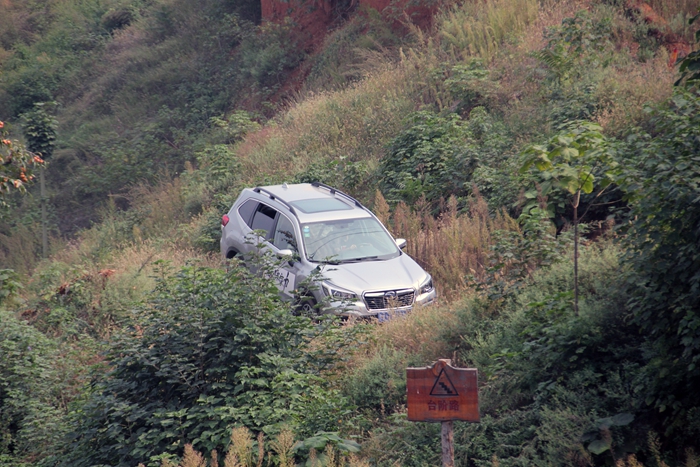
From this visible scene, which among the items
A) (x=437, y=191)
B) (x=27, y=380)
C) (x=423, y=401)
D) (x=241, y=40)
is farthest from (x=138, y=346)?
(x=241, y=40)

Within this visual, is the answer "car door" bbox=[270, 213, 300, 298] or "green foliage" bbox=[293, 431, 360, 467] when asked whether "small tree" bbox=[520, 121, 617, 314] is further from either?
"car door" bbox=[270, 213, 300, 298]

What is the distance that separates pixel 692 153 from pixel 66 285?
34.4 ft

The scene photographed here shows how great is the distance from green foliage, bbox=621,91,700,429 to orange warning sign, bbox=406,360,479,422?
4.93 ft

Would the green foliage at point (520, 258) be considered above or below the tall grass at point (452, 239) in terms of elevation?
above

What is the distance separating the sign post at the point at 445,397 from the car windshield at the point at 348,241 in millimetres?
5174

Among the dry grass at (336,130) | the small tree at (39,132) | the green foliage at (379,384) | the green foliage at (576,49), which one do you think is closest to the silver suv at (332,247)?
the green foliage at (379,384)

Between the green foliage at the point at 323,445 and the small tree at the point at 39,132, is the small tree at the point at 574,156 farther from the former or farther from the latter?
the small tree at the point at 39,132

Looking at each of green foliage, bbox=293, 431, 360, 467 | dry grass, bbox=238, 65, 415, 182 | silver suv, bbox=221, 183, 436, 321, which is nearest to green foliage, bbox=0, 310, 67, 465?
silver suv, bbox=221, 183, 436, 321

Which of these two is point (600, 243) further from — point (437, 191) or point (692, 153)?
point (437, 191)

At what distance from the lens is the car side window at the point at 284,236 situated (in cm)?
1017

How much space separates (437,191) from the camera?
13430mm

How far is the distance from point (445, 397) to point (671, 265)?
6.67 ft

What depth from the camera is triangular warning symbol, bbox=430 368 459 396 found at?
458 cm

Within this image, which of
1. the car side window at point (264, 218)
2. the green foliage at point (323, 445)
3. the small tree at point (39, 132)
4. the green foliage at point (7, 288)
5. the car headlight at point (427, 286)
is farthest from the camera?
the small tree at point (39, 132)
